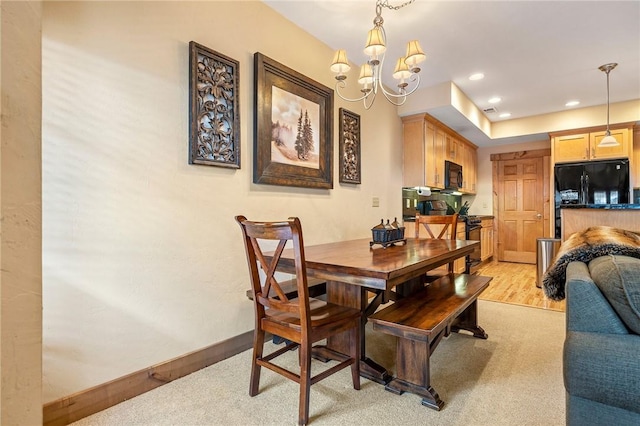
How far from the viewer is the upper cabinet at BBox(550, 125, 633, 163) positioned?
471 cm

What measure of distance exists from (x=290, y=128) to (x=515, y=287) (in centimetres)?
349

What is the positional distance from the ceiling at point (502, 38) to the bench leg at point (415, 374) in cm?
239

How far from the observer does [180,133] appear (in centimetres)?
192

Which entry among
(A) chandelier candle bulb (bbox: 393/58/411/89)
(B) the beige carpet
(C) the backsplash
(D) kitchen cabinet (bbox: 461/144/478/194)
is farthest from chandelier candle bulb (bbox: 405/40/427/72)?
(D) kitchen cabinet (bbox: 461/144/478/194)

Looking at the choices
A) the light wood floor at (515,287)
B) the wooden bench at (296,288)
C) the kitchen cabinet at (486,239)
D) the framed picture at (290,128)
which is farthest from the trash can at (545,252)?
the wooden bench at (296,288)

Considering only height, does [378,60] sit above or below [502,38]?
below

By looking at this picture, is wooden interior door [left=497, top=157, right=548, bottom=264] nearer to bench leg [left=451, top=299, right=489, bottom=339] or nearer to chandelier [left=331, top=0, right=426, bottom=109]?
bench leg [left=451, top=299, right=489, bottom=339]

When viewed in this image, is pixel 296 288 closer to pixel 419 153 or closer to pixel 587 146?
pixel 419 153

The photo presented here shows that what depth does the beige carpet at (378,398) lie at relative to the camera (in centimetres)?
151

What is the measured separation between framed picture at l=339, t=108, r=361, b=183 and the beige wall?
108 inches

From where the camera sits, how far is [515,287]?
4043mm

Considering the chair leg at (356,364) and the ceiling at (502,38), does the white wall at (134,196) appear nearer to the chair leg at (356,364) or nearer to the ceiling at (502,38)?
the ceiling at (502,38)

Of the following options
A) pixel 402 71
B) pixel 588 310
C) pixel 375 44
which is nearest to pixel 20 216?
pixel 588 310

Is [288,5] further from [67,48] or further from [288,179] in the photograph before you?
[67,48]
